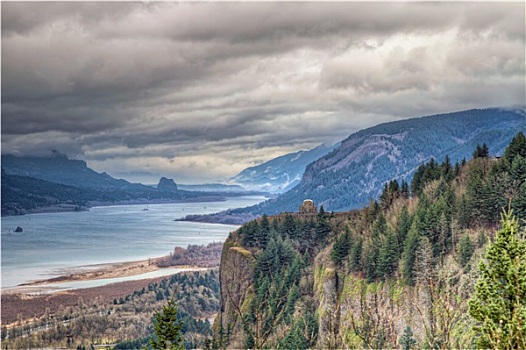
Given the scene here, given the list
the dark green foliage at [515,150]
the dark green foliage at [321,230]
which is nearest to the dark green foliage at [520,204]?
the dark green foliage at [515,150]

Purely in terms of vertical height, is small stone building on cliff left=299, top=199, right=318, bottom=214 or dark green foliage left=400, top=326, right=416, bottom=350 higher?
small stone building on cliff left=299, top=199, right=318, bottom=214

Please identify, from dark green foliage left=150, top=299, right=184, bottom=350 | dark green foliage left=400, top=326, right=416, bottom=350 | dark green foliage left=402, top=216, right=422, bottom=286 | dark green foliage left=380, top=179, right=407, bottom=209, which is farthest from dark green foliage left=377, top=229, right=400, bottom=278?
dark green foliage left=150, top=299, right=184, bottom=350

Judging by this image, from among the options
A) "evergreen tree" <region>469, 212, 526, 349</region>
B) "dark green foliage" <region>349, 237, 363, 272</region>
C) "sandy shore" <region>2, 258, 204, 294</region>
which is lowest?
"sandy shore" <region>2, 258, 204, 294</region>

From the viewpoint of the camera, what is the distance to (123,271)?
14588 centimetres

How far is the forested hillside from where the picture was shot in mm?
39625

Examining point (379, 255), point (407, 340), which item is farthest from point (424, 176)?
point (407, 340)

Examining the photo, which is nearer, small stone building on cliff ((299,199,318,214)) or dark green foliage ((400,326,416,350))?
dark green foliage ((400,326,416,350))

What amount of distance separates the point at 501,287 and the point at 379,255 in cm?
3648

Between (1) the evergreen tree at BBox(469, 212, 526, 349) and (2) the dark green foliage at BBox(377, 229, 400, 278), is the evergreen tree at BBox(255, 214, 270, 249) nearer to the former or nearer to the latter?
(2) the dark green foliage at BBox(377, 229, 400, 278)

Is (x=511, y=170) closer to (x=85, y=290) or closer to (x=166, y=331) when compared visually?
(x=166, y=331)

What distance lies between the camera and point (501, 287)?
12703mm

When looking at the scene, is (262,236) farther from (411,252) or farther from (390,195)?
(411,252)

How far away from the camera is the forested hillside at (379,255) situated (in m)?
39.6

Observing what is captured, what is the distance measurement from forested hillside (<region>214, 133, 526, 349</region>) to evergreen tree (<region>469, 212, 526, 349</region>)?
17.9 metres
